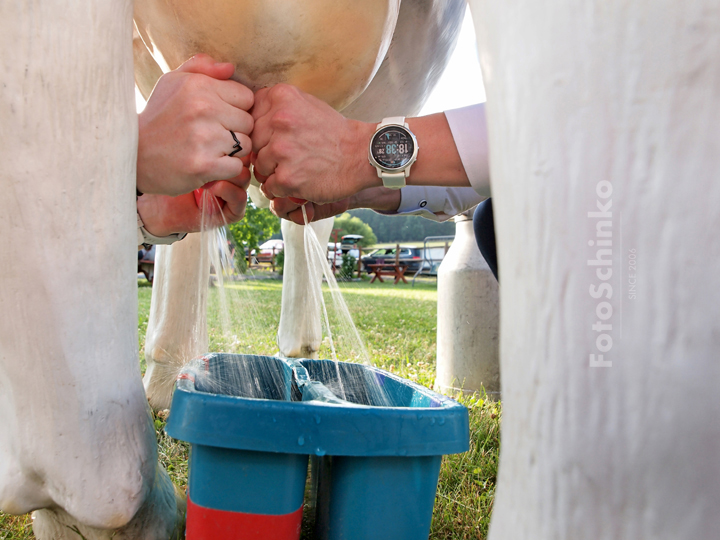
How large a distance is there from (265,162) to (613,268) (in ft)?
2.13

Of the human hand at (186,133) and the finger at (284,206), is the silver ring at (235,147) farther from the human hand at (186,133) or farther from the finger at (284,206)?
the finger at (284,206)

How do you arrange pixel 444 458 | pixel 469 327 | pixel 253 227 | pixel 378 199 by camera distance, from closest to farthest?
pixel 444 458 < pixel 378 199 < pixel 469 327 < pixel 253 227

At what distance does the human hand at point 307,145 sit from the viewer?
824mm

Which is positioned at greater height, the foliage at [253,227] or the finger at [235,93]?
the foliage at [253,227]

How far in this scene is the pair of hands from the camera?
0.73m

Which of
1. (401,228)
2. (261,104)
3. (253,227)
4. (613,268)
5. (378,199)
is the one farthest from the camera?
(401,228)

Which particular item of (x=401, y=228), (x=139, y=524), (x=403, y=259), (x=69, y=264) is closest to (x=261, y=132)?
(x=69, y=264)

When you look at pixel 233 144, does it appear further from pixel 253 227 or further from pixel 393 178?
pixel 253 227

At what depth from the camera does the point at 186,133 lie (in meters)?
0.73

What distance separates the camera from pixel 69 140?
0.52m

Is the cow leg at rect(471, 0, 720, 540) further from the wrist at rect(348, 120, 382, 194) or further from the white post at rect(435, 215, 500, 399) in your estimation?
the white post at rect(435, 215, 500, 399)

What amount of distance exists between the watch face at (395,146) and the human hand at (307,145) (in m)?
0.03

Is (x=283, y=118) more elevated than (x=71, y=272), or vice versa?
(x=283, y=118)

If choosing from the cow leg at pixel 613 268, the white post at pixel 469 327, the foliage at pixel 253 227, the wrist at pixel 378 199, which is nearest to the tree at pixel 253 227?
the foliage at pixel 253 227
